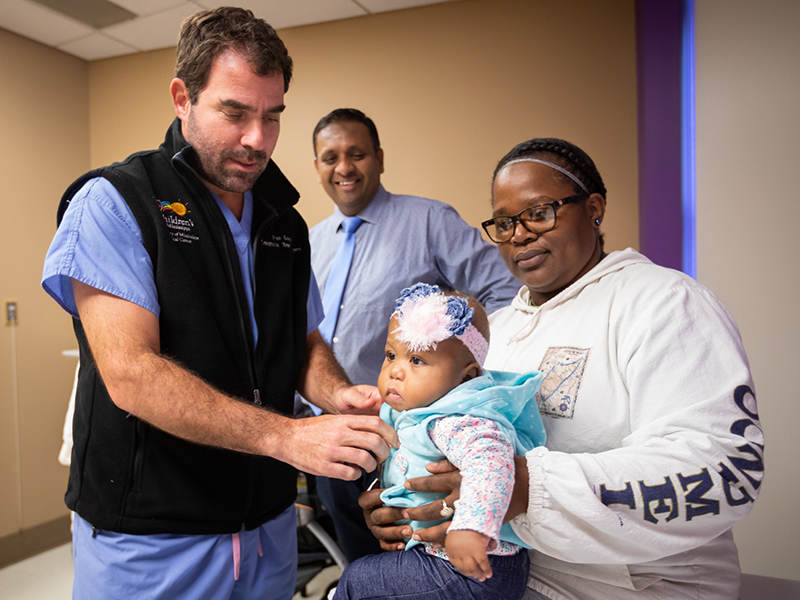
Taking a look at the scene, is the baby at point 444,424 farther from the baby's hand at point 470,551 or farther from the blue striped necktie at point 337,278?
the blue striped necktie at point 337,278

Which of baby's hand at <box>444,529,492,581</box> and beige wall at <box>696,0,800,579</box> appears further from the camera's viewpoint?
beige wall at <box>696,0,800,579</box>

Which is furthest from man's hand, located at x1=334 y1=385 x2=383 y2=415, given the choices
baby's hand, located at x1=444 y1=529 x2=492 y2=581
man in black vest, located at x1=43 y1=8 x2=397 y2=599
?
baby's hand, located at x1=444 y1=529 x2=492 y2=581

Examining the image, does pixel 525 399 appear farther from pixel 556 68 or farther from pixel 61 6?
pixel 61 6

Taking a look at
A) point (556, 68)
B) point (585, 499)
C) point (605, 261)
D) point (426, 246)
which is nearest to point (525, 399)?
point (585, 499)

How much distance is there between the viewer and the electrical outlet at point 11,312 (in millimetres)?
4152

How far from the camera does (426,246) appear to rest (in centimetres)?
286

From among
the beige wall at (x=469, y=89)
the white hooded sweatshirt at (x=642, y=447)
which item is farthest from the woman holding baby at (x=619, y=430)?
the beige wall at (x=469, y=89)

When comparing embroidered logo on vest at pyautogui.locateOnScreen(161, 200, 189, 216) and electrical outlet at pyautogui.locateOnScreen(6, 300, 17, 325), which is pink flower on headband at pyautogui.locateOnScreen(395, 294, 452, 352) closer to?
embroidered logo on vest at pyautogui.locateOnScreen(161, 200, 189, 216)

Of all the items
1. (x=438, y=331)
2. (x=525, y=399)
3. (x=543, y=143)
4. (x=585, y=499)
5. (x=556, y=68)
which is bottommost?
(x=585, y=499)

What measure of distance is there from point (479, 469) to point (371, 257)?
6.15 feet

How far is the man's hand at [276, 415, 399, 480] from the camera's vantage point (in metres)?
1.11

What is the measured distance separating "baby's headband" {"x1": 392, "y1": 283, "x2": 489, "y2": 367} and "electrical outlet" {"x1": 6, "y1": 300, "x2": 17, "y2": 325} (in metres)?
4.00

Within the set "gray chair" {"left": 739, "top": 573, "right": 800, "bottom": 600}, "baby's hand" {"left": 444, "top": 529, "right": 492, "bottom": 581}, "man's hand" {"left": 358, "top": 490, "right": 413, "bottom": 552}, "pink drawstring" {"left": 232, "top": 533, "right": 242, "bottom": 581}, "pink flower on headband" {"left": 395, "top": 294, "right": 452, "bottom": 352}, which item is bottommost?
"gray chair" {"left": 739, "top": 573, "right": 800, "bottom": 600}

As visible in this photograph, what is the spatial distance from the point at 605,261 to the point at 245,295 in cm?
97
